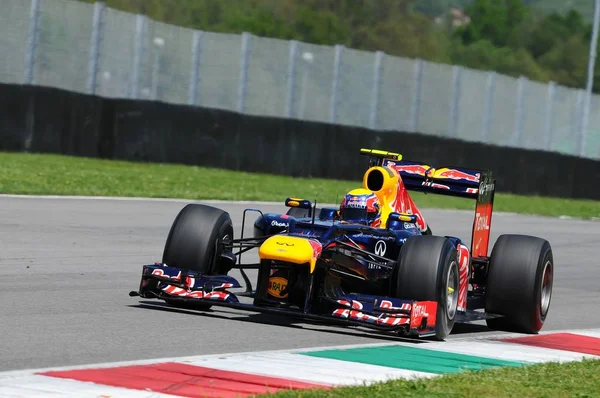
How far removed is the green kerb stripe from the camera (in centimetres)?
812

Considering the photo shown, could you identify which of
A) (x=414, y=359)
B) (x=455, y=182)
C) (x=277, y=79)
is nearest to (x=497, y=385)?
(x=414, y=359)

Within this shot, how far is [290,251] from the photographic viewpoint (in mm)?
9281

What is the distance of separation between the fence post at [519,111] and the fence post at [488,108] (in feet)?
3.06

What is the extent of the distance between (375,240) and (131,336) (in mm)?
2412

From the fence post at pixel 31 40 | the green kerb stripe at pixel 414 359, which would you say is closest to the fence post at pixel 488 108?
the fence post at pixel 31 40

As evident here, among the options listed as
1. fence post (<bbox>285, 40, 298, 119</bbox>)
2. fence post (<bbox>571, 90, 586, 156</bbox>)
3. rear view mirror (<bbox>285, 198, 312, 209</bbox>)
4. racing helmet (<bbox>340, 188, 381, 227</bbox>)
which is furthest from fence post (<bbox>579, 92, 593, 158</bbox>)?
racing helmet (<bbox>340, 188, 381, 227</bbox>)

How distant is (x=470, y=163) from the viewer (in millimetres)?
31328

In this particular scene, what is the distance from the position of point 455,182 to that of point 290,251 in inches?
108

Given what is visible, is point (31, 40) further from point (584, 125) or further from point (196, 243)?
point (584, 125)

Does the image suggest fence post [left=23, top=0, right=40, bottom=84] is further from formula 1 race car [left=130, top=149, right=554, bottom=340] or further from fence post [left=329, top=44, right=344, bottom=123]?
formula 1 race car [left=130, top=149, right=554, bottom=340]

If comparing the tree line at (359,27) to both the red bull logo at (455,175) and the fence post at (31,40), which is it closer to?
the fence post at (31,40)

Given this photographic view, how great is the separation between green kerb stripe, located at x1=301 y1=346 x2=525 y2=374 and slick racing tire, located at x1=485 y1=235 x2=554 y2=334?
1.81 meters

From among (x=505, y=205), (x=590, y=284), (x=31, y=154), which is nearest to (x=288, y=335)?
(x=590, y=284)

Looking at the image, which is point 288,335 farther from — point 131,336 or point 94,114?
point 94,114
